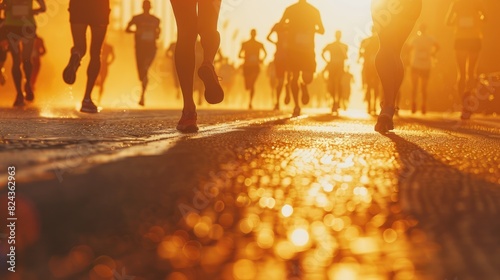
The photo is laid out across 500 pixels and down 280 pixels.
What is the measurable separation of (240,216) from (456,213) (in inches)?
25.8

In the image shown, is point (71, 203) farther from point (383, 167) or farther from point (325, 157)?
point (325, 157)

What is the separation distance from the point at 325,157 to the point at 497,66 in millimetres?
60977

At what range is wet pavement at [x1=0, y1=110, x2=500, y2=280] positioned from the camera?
6.99ft

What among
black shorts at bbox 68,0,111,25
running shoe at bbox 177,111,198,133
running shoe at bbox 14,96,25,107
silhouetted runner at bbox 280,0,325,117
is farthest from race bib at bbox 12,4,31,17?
running shoe at bbox 177,111,198,133

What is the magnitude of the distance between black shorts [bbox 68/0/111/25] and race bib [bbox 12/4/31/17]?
436cm

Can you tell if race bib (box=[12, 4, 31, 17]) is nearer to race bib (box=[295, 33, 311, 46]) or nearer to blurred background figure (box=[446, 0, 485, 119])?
race bib (box=[295, 33, 311, 46])

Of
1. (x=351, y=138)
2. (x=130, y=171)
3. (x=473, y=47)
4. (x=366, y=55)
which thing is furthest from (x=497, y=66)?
(x=130, y=171)

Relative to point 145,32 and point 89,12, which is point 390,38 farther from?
point 145,32

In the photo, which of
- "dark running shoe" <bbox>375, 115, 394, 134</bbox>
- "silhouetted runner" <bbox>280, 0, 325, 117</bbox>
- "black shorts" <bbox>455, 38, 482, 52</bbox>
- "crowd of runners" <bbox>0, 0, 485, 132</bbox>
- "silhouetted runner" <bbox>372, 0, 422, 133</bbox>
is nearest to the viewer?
"crowd of runners" <bbox>0, 0, 485, 132</bbox>

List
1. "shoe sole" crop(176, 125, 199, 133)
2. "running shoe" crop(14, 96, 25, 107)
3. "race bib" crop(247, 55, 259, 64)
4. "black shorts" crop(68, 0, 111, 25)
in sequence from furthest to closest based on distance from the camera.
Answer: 1. "race bib" crop(247, 55, 259, 64)
2. "running shoe" crop(14, 96, 25, 107)
3. "black shorts" crop(68, 0, 111, 25)
4. "shoe sole" crop(176, 125, 199, 133)

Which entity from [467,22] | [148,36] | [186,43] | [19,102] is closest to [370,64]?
[148,36]

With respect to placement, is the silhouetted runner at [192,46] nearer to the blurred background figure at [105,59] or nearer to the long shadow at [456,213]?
the long shadow at [456,213]

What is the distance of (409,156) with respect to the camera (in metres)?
5.40

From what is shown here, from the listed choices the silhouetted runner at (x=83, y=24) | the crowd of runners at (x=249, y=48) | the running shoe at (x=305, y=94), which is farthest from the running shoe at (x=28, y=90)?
the silhouetted runner at (x=83, y=24)
